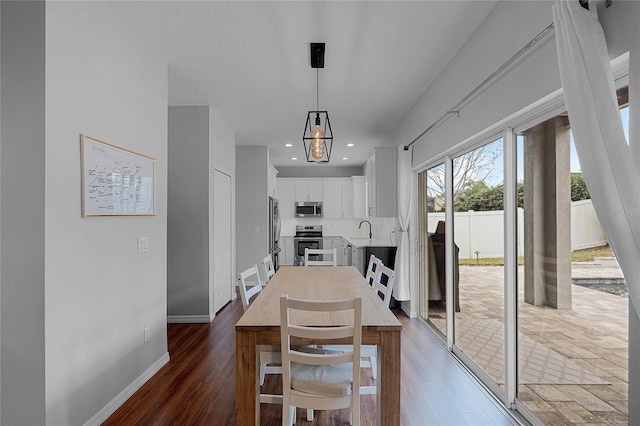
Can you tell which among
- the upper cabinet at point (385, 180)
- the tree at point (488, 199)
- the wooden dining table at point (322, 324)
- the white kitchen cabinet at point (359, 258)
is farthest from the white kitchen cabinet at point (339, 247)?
the wooden dining table at point (322, 324)

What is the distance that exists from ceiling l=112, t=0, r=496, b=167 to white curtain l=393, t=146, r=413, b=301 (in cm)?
69

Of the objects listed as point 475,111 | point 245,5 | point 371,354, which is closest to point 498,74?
point 475,111

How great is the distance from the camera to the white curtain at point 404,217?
4.53 meters

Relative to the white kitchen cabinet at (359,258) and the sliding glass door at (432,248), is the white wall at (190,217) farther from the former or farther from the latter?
the sliding glass door at (432,248)

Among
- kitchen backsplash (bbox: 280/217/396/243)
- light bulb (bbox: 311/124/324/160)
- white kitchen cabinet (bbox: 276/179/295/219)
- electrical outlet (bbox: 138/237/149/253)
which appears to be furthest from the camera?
kitchen backsplash (bbox: 280/217/396/243)

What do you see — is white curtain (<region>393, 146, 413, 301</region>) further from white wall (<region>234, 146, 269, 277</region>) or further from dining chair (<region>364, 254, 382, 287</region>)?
white wall (<region>234, 146, 269, 277</region>)

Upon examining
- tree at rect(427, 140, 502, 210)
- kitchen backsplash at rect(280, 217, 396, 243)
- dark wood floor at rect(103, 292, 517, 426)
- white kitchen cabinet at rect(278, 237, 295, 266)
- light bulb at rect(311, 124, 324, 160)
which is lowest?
dark wood floor at rect(103, 292, 517, 426)

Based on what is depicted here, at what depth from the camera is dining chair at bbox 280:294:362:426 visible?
156 cm

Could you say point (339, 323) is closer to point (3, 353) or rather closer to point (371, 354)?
point (371, 354)

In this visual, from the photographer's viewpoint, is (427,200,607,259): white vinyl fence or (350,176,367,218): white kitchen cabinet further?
(350,176,367,218): white kitchen cabinet

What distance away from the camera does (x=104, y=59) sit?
2248 mm

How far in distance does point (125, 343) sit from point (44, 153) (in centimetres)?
146

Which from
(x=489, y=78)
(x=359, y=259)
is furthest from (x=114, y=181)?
(x=359, y=259)

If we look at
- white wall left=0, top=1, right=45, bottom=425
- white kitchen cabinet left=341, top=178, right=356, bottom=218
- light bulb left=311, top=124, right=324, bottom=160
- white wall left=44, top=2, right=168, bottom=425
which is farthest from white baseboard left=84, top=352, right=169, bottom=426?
white kitchen cabinet left=341, top=178, right=356, bottom=218
